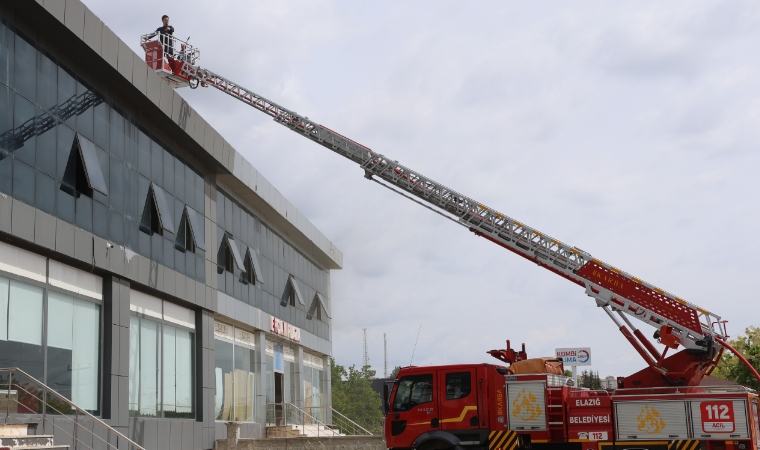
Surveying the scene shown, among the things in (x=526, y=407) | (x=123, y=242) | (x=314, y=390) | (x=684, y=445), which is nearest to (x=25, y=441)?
(x=123, y=242)

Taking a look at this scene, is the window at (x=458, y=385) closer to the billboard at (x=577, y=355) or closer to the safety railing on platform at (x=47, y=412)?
the safety railing on platform at (x=47, y=412)

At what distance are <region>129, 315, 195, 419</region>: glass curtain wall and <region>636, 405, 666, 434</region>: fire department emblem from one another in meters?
14.1

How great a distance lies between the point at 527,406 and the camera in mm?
18422

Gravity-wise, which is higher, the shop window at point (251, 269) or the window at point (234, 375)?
the shop window at point (251, 269)

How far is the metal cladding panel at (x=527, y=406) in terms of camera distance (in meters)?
18.3

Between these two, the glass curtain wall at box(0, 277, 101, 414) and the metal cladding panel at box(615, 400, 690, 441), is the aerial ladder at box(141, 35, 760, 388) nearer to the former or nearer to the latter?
the metal cladding panel at box(615, 400, 690, 441)

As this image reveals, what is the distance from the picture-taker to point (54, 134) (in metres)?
20.4

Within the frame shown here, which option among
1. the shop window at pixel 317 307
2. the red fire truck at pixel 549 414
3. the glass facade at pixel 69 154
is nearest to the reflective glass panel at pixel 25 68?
the glass facade at pixel 69 154

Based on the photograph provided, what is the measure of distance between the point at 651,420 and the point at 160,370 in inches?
599

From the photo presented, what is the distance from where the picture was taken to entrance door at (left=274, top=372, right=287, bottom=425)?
124ft

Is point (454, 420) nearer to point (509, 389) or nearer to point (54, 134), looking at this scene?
point (509, 389)

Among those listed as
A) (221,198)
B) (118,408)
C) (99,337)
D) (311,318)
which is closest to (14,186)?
(99,337)

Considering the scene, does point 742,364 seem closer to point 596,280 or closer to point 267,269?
point 596,280

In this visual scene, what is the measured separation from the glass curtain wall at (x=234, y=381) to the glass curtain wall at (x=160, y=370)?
8.85 feet
